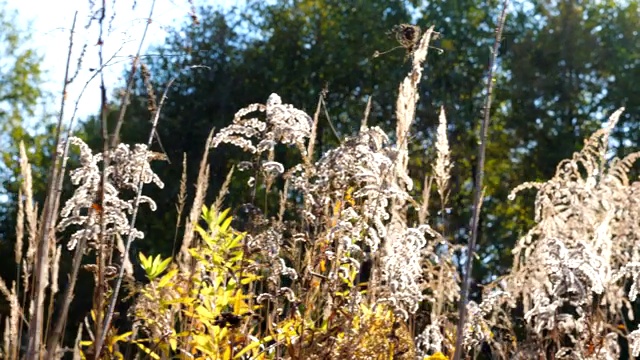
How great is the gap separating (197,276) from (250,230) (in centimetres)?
33

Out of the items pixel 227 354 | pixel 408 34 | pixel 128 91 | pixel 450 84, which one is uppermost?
pixel 450 84

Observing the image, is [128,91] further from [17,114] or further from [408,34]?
[17,114]

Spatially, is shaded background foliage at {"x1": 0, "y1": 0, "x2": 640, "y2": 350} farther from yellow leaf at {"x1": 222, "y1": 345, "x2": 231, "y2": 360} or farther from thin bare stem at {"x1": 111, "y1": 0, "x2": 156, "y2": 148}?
thin bare stem at {"x1": 111, "y1": 0, "x2": 156, "y2": 148}

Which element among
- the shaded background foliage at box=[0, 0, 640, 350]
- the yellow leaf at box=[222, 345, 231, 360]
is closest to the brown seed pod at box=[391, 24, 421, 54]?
the yellow leaf at box=[222, 345, 231, 360]

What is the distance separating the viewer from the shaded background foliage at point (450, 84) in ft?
41.1

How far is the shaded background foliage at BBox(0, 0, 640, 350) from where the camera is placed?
1252 centimetres

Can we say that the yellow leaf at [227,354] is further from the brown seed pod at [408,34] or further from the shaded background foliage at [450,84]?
the shaded background foliage at [450,84]

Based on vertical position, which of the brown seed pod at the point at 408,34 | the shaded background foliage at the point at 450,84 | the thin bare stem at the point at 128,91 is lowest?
the thin bare stem at the point at 128,91

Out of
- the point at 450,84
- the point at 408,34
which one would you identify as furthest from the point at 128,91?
the point at 450,84

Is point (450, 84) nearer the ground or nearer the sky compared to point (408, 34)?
nearer the sky

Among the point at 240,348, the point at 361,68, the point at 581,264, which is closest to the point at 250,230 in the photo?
the point at 240,348

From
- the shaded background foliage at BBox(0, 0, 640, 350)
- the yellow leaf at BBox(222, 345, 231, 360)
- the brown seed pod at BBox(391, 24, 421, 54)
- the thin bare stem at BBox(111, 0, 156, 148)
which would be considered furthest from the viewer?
the shaded background foliage at BBox(0, 0, 640, 350)

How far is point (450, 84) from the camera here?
12.8 m

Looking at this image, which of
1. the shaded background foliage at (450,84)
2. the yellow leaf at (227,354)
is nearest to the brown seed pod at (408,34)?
the yellow leaf at (227,354)
